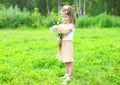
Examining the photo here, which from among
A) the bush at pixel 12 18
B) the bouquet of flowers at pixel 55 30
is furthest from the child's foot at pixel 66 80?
the bush at pixel 12 18

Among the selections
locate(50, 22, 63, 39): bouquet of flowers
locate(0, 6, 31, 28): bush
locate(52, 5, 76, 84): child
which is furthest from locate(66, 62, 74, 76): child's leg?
locate(0, 6, 31, 28): bush

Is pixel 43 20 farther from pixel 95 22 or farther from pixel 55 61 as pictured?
pixel 55 61

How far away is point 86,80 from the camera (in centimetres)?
698

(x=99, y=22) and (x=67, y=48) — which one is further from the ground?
(x=67, y=48)

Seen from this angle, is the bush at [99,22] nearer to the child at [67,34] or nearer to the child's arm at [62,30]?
the child at [67,34]

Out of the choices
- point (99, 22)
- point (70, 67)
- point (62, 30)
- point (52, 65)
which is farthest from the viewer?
point (99, 22)

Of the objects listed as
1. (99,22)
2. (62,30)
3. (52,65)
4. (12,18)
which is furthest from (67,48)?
(99,22)

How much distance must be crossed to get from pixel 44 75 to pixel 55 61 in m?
→ 1.41

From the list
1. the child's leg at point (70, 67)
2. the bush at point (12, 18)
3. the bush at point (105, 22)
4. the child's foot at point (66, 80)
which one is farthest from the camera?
the bush at point (105, 22)

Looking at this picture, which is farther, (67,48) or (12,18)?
(12,18)

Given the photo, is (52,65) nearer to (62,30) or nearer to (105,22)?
(62,30)

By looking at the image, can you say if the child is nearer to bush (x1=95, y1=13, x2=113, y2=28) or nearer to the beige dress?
the beige dress

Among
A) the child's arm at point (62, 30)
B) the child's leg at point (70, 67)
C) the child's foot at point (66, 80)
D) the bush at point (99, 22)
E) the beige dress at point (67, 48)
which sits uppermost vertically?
the child's arm at point (62, 30)

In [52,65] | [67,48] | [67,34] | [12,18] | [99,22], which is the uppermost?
[67,34]
